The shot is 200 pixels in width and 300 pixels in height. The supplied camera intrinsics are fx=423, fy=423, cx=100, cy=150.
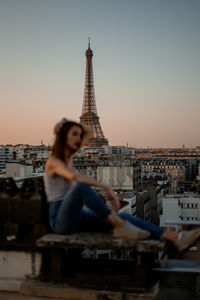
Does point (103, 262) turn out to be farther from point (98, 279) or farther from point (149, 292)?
point (149, 292)

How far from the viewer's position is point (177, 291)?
364 cm

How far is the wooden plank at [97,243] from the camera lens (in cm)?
342

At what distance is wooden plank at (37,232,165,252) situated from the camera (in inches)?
135

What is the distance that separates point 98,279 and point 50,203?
2.60 feet

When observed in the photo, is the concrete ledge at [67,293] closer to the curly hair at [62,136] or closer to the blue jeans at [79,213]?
the blue jeans at [79,213]

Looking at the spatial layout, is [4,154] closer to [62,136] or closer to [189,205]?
[189,205]

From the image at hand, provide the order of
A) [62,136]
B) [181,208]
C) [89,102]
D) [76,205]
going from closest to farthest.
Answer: [76,205] → [62,136] → [181,208] → [89,102]

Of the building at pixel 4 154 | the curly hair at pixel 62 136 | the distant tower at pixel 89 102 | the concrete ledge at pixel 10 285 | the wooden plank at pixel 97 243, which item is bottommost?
the concrete ledge at pixel 10 285

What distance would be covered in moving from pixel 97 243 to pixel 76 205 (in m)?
0.38

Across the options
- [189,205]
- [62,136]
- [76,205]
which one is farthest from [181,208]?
[76,205]

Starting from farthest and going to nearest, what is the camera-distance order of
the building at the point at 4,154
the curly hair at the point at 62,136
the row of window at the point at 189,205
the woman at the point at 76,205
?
the building at the point at 4,154, the row of window at the point at 189,205, the curly hair at the point at 62,136, the woman at the point at 76,205

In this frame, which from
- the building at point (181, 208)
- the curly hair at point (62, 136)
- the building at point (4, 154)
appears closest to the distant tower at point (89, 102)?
the building at point (4, 154)

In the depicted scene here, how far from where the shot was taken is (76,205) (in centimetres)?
367

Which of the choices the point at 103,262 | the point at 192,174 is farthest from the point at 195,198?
the point at 192,174
